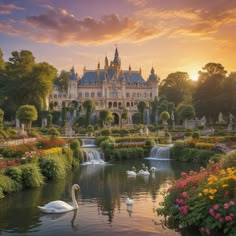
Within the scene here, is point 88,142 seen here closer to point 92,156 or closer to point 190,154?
point 92,156

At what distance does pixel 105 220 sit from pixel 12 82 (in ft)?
146

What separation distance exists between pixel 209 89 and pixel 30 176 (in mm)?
41275

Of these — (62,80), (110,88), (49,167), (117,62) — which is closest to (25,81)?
(49,167)

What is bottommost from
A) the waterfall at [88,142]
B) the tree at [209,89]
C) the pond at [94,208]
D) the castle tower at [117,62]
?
the pond at [94,208]

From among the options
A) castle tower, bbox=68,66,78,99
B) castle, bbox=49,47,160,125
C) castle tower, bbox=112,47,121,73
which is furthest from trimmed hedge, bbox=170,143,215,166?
castle tower, bbox=112,47,121,73

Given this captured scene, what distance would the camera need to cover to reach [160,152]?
30781 mm

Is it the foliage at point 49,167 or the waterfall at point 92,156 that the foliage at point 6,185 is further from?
the waterfall at point 92,156

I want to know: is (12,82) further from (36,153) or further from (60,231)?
(60,231)

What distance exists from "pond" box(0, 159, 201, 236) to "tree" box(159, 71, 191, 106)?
63553mm

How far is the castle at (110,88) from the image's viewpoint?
313ft

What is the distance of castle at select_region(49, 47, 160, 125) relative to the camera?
95500 millimetres

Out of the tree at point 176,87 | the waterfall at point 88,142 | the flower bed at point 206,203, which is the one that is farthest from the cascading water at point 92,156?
the tree at point 176,87

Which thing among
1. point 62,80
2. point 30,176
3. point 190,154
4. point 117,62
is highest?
point 117,62

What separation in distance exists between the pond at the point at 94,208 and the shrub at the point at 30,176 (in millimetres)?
415
